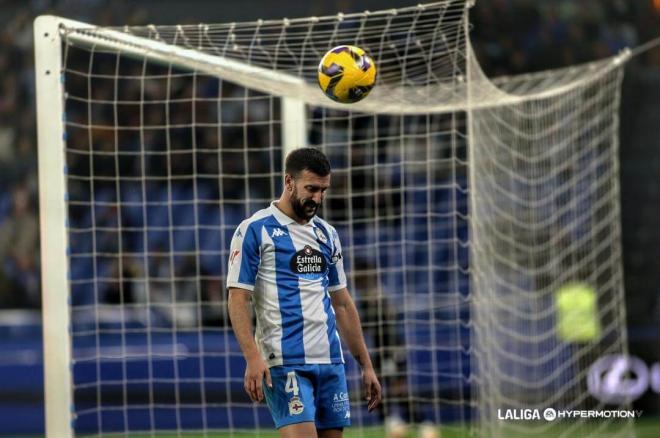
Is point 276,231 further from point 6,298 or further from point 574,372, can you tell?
point 6,298

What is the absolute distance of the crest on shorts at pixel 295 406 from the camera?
5348 mm

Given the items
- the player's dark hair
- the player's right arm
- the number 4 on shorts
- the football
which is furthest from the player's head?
the football

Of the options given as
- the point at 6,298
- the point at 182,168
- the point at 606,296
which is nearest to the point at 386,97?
the point at 606,296

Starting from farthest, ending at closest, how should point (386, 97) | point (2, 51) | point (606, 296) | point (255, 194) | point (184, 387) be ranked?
point (2, 51) < point (255, 194) < point (606, 296) < point (184, 387) < point (386, 97)

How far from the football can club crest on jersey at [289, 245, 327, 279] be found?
1.29 meters

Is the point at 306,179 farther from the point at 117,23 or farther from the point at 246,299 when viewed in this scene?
the point at 117,23

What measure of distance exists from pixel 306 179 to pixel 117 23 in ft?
37.2

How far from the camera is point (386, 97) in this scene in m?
9.38

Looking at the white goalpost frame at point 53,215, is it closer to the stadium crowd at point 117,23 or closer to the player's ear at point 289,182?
the player's ear at point 289,182

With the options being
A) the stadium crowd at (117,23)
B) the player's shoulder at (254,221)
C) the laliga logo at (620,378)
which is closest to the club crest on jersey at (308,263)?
the player's shoulder at (254,221)

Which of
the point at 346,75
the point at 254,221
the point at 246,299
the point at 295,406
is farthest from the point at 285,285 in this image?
the point at 346,75

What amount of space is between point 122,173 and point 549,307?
562 cm

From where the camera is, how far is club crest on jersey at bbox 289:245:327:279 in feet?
18.2

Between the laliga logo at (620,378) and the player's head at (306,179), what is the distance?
7492 millimetres
